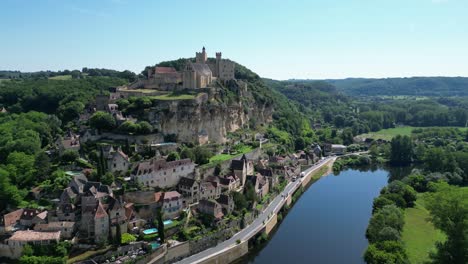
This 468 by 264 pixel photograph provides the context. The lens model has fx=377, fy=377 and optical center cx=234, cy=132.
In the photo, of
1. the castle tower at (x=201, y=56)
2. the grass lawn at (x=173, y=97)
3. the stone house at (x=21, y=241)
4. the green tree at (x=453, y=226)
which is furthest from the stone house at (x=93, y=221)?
the castle tower at (x=201, y=56)

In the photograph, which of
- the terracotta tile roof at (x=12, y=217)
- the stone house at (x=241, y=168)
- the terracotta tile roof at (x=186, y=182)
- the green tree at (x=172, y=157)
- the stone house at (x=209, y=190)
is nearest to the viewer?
the terracotta tile roof at (x=12, y=217)

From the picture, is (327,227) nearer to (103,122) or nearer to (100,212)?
(100,212)

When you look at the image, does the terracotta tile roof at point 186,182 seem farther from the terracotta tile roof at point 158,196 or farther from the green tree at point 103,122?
the green tree at point 103,122

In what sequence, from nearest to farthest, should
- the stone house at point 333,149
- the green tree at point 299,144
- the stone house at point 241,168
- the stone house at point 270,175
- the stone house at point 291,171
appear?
the stone house at point 241,168
the stone house at point 270,175
the stone house at point 291,171
the green tree at point 299,144
the stone house at point 333,149

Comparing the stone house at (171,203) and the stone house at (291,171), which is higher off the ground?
the stone house at (171,203)

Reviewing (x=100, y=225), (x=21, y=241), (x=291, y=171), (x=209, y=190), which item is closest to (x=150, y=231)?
(x=100, y=225)

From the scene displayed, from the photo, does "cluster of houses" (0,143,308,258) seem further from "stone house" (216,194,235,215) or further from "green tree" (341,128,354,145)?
"green tree" (341,128,354,145)
